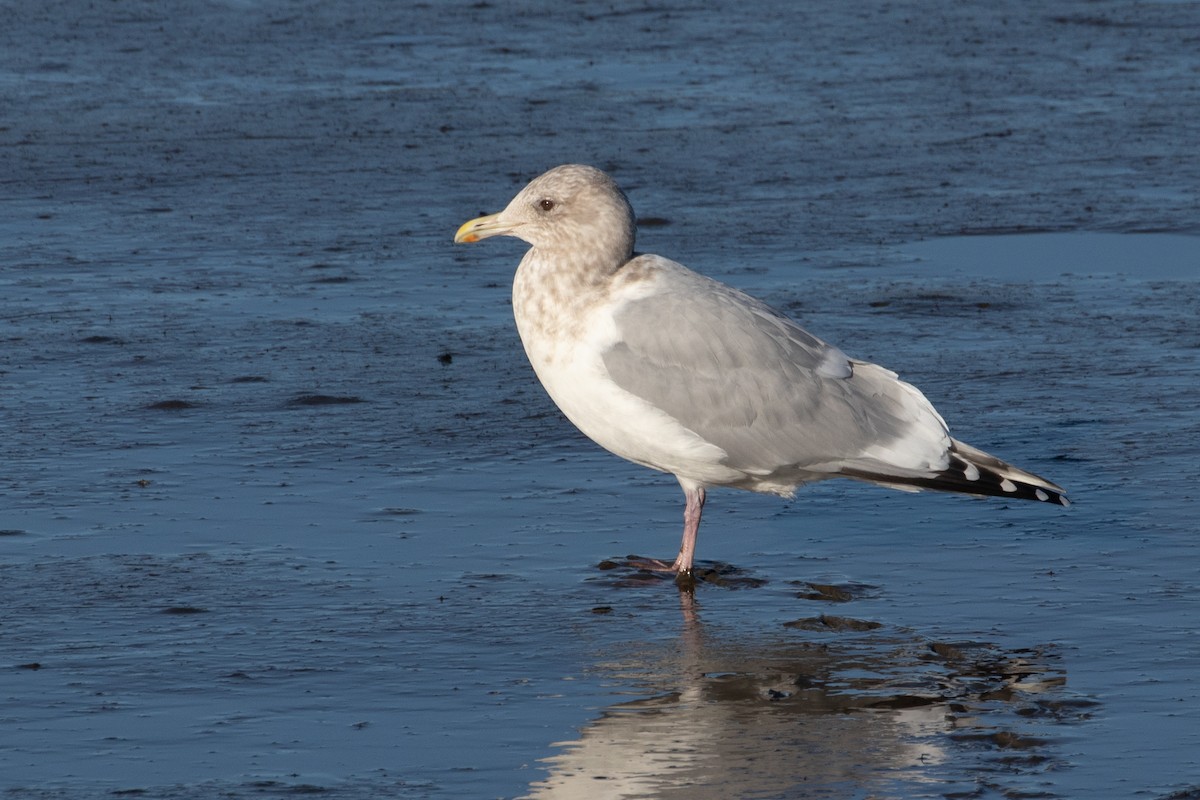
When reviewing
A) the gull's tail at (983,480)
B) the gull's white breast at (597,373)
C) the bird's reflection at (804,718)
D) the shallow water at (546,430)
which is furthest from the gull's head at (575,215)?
the bird's reflection at (804,718)

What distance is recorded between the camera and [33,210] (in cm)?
1159

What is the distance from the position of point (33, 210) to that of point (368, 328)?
3.05 meters

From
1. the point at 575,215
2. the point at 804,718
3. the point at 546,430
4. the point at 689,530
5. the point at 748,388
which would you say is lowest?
the point at 804,718

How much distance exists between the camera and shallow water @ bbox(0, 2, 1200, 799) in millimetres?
5391

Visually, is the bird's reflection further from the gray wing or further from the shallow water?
the gray wing

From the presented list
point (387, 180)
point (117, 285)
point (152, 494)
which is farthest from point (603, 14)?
point (152, 494)

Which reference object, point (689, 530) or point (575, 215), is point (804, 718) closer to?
point (689, 530)

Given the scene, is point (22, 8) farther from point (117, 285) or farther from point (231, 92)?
point (117, 285)

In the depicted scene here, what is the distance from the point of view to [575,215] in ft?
22.9

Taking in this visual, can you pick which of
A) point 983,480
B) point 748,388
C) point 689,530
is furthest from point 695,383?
point 983,480

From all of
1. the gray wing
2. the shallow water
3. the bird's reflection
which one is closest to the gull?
the gray wing

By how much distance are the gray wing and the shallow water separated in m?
0.40

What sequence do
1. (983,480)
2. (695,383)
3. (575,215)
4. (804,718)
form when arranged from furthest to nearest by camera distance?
1. (575,215)
2. (695,383)
3. (983,480)
4. (804,718)

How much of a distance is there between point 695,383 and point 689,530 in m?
0.50
